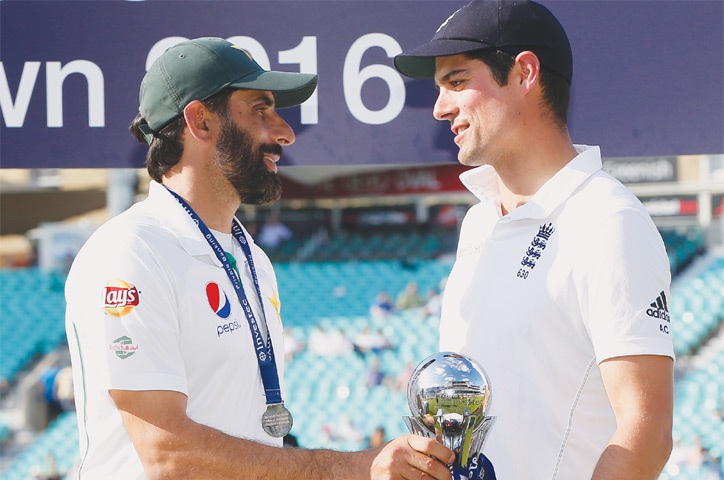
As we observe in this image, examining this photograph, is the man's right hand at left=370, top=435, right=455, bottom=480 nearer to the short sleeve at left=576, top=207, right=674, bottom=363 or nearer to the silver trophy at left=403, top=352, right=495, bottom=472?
the silver trophy at left=403, top=352, right=495, bottom=472

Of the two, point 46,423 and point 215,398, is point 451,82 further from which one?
point 46,423

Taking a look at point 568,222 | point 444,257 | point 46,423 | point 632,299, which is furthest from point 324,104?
point 444,257

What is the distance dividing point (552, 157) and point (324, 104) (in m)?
0.90

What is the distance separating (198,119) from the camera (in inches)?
106

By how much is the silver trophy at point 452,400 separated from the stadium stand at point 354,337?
903 cm

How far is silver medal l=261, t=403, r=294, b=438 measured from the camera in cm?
251

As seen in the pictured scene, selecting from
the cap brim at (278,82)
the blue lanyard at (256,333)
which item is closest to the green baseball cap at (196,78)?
the cap brim at (278,82)

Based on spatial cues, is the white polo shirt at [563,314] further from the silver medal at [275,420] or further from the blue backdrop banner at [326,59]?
the blue backdrop banner at [326,59]

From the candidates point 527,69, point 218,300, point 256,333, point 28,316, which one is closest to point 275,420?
point 256,333

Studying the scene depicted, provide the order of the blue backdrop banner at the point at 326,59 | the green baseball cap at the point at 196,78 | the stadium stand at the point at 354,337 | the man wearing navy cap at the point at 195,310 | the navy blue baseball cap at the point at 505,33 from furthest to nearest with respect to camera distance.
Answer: the stadium stand at the point at 354,337 → the blue backdrop banner at the point at 326,59 → the green baseball cap at the point at 196,78 → the navy blue baseball cap at the point at 505,33 → the man wearing navy cap at the point at 195,310

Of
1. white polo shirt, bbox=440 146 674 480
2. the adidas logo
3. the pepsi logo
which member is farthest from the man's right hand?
the pepsi logo

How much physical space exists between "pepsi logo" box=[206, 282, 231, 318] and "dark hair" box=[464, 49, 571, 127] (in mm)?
873

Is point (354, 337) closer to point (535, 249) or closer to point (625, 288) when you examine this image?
point (535, 249)

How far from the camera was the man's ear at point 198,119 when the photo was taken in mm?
2645
